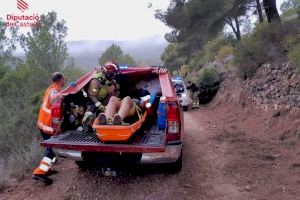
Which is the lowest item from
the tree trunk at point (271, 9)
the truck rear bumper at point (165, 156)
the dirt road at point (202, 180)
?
the dirt road at point (202, 180)

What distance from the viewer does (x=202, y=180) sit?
6086 mm

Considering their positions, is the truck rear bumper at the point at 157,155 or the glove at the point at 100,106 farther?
the glove at the point at 100,106

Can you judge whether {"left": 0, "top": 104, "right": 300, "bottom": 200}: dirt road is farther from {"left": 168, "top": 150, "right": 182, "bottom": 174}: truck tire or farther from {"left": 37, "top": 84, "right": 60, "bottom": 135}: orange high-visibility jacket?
{"left": 37, "top": 84, "right": 60, "bottom": 135}: orange high-visibility jacket

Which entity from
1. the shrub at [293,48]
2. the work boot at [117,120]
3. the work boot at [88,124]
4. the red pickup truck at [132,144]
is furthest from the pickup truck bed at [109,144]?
the shrub at [293,48]

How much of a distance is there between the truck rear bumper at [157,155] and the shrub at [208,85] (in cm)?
1526

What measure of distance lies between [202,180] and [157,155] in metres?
1.30

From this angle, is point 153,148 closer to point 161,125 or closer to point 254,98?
point 161,125

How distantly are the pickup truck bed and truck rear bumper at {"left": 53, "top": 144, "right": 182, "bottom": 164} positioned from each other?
0.15m

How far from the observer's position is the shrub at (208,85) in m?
20.5

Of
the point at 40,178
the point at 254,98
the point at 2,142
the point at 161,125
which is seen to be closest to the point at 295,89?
the point at 254,98

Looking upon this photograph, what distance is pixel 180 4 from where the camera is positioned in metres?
18.8

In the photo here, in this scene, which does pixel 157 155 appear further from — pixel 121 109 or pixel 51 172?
pixel 51 172

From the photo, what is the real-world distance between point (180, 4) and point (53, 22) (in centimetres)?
1532

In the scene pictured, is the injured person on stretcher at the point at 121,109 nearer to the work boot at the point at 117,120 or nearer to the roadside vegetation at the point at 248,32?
the work boot at the point at 117,120
